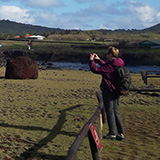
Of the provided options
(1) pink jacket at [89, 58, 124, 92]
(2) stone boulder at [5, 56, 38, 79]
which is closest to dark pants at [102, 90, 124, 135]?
(1) pink jacket at [89, 58, 124, 92]

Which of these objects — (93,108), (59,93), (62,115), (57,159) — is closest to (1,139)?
(57,159)

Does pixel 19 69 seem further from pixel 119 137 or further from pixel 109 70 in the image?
pixel 109 70

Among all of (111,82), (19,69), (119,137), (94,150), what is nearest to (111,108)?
(111,82)

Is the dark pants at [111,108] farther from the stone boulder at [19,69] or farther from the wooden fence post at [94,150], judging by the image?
the stone boulder at [19,69]

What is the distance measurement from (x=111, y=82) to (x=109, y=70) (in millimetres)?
279

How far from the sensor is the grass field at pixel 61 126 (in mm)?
5863

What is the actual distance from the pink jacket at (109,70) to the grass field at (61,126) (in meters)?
1.25

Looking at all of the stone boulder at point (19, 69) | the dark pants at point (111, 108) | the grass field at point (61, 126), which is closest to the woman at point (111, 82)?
the dark pants at point (111, 108)

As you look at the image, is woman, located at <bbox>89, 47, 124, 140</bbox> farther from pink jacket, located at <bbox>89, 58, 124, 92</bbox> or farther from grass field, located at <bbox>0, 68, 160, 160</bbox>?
grass field, located at <bbox>0, 68, 160, 160</bbox>

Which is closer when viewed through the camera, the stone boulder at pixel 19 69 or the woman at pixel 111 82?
the woman at pixel 111 82

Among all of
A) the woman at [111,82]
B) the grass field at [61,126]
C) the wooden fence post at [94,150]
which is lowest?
the grass field at [61,126]

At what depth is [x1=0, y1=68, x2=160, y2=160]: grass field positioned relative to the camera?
5.86m

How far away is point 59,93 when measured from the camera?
14.2m

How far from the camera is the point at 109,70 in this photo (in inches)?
250
